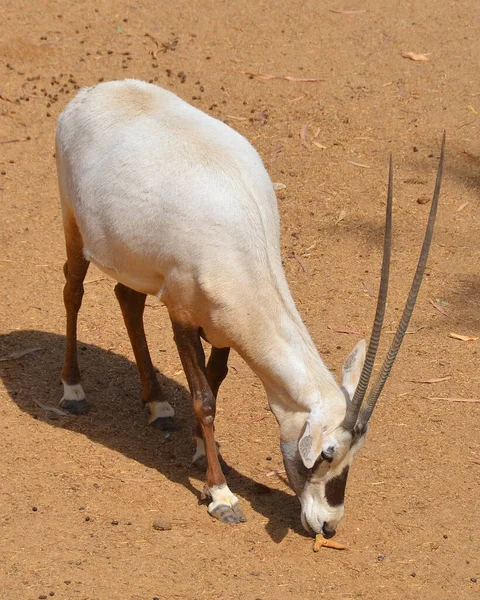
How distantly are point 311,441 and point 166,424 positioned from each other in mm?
1879

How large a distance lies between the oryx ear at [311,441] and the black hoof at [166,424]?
1.77 metres

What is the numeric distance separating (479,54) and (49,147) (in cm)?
535

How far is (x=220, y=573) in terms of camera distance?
5.42 metres

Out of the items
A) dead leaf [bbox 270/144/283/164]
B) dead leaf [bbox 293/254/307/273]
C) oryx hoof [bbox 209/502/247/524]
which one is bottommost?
dead leaf [bbox 293/254/307/273]

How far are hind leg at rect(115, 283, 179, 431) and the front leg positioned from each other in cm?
101

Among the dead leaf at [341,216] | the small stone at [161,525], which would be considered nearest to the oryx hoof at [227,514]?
the small stone at [161,525]

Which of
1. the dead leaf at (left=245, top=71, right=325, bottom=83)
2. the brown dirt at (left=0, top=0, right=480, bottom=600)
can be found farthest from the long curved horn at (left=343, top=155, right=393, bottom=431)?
the dead leaf at (left=245, top=71, right=325, bottom=83)

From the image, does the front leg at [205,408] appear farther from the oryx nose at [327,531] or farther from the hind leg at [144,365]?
the hind leg at [144,365]

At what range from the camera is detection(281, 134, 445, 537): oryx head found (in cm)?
532

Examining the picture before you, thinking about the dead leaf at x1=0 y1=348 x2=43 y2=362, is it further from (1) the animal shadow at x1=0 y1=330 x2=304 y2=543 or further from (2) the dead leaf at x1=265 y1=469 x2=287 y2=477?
(2) the dead leaf at x1=265 y1=469 x2=287 y2=477

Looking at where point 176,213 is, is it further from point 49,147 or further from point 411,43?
point 411,43

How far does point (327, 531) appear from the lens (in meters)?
5.73

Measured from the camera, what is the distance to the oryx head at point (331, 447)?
532 centimetres

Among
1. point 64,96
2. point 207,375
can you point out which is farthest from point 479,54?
point 207,375
